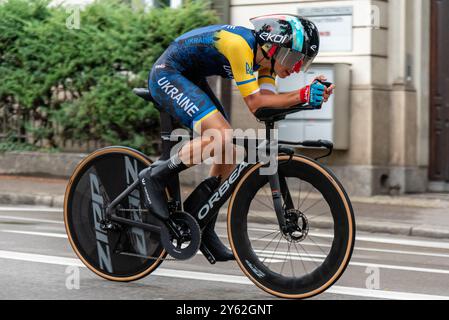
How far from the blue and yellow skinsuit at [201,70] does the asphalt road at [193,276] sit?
84 centimetres

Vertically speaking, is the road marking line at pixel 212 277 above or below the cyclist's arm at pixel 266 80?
below

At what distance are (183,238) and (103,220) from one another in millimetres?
714

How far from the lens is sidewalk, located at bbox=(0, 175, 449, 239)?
11.3m

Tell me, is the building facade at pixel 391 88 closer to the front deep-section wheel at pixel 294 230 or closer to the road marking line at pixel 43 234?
the road marking line at pixel 43 234

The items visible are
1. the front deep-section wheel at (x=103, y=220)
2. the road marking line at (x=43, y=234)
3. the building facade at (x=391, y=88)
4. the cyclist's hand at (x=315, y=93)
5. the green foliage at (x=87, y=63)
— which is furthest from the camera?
the green foliage at (x=87, y=63)

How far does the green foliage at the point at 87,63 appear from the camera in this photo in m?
15.3

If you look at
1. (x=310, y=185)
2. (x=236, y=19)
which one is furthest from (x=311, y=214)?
(x=236, y=19)

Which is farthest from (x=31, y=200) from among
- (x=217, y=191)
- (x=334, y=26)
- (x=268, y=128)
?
(x=268, y=128)

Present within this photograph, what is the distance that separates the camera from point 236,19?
1570 centimetres

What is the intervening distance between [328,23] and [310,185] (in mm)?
9006

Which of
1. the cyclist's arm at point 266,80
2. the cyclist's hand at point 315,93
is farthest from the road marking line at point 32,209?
the cyclist's hand at point 315,93

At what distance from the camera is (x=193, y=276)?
7.07 meters

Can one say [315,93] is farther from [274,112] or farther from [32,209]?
[32,209]

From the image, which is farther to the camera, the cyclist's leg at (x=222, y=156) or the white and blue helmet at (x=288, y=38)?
the cyclist's leg at (x=222, y=156)
